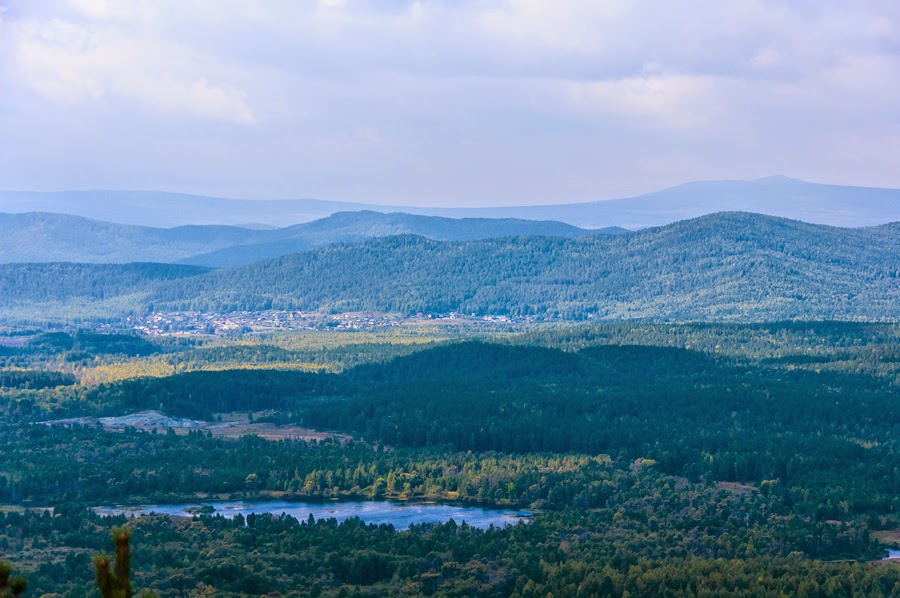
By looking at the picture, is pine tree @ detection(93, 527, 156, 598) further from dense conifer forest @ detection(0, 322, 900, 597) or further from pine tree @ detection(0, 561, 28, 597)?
dense conifer forest @ detection(0, 322, 900, 597)

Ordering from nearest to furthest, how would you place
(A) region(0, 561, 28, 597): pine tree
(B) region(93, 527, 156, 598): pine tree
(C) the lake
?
(A) region(0, 561, 28, 597): pine tree < (B) region(93, 527, 156, 598): pine tree < (C) the lake

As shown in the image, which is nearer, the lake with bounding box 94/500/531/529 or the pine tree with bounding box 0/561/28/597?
the pine tree with bounding box 0/561/28/597

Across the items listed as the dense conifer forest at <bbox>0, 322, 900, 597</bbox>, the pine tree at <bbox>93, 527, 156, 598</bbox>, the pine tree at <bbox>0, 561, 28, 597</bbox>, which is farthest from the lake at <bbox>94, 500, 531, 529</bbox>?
the pine tree at <bbox>0, 561, 28, 597</bbox>

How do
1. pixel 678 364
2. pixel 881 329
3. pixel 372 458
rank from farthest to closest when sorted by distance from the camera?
pixel 881 329 < pixel 678 364 < pixel 372 458

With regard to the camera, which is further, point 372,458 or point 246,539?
point 372,458

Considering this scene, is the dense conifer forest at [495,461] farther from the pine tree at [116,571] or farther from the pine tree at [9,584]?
the pine tree at [9,584]

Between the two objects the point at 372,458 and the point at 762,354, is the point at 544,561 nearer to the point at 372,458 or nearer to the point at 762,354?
the point at 372,458

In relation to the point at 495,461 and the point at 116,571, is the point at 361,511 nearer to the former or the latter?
the point at 495,461

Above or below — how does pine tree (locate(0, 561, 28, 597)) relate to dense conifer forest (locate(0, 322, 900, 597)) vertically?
above

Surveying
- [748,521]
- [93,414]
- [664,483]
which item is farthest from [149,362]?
[748,521]
